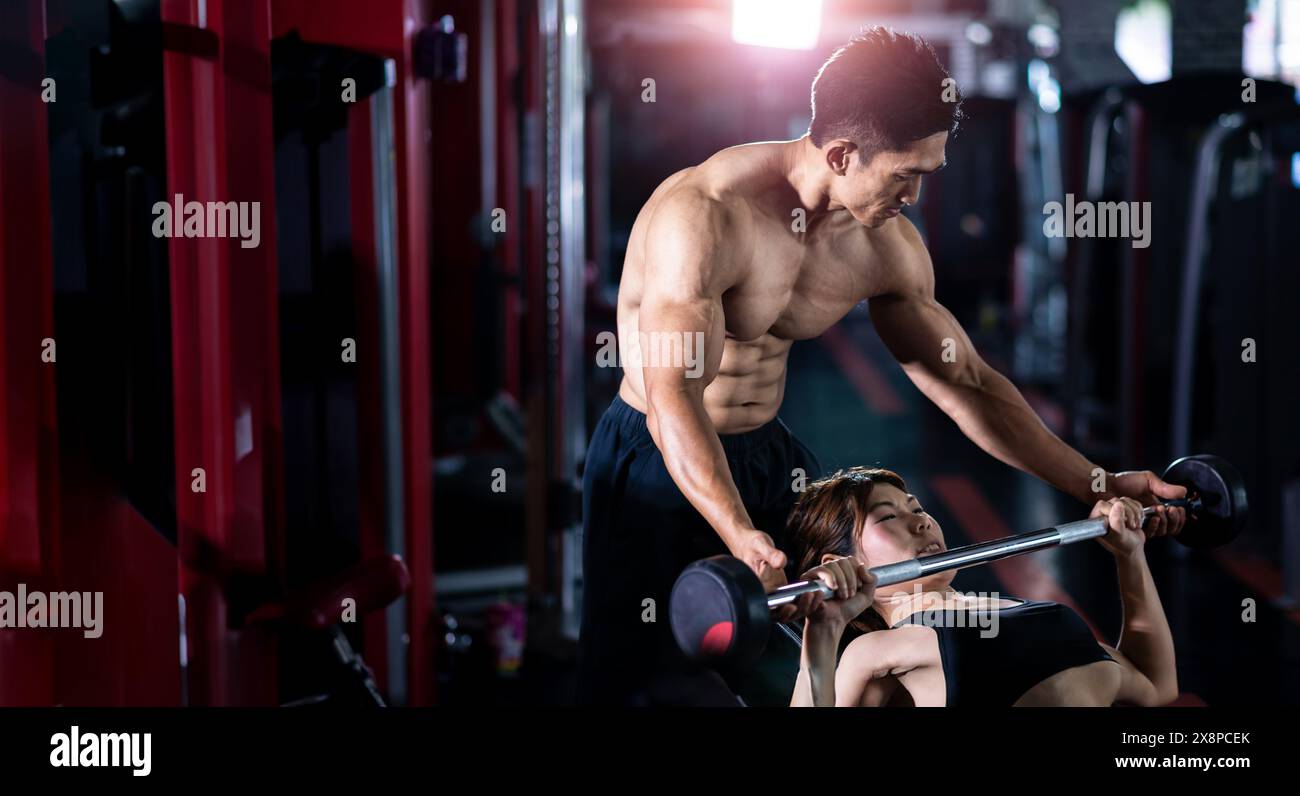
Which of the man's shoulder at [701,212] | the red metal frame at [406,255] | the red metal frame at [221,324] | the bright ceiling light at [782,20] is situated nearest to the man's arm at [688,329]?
the man's shoulder at [701,212]

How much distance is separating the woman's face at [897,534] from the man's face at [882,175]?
1.21ft

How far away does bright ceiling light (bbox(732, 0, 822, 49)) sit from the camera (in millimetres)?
1693

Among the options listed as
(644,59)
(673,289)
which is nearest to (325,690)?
(673,289)

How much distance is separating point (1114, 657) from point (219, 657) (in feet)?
4.64

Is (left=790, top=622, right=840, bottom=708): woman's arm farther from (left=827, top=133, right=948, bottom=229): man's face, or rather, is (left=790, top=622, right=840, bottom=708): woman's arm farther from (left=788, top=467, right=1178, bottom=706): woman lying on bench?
(left=827, top=133, right=948, bottom=229): man's face

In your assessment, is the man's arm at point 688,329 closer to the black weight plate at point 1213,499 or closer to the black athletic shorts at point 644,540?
the black athletic shorts at point 644,540

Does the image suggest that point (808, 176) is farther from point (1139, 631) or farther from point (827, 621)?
point (1139, 631)

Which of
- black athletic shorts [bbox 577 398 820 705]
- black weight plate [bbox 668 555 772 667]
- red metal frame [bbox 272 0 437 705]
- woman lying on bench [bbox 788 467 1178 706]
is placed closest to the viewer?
black weight plate [bbox 668 555 772 667]

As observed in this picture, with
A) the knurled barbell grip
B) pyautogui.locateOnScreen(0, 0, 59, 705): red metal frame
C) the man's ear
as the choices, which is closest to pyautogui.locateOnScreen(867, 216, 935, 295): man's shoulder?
the man's ear

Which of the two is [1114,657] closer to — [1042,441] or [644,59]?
[1042,441]

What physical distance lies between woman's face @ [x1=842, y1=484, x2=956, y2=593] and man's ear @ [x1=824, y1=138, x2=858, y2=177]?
1.38 ft

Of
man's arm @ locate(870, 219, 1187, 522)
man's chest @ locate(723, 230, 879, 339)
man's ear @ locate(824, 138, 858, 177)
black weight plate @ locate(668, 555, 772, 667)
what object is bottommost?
black weight plate @ locate(668, 555, 772, 667)

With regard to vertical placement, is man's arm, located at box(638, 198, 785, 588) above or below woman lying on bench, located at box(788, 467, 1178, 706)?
above
